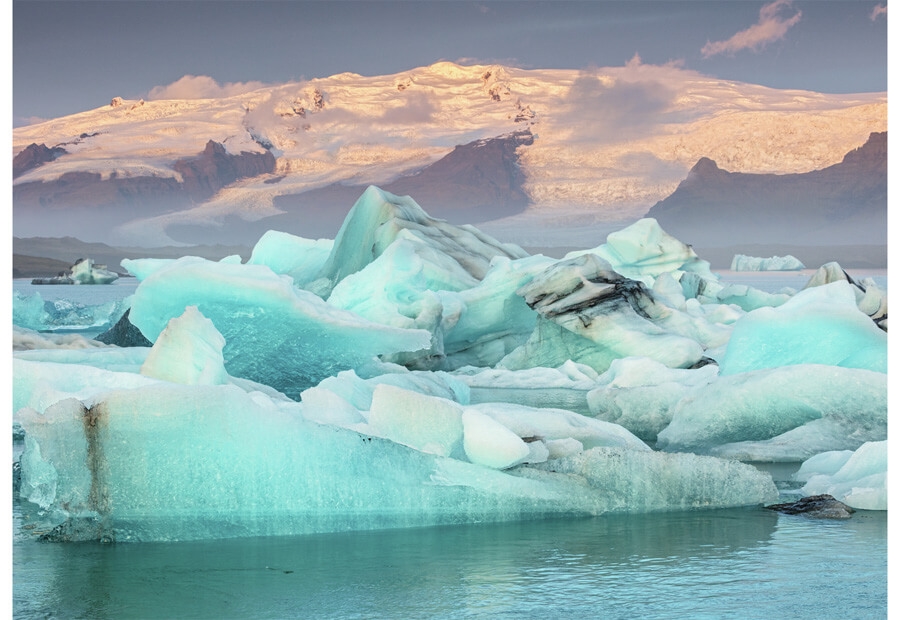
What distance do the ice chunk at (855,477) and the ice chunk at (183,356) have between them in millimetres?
3956

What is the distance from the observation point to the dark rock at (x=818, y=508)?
5.50 meters

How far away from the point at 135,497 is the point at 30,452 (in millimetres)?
1363

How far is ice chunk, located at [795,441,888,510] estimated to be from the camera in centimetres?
564

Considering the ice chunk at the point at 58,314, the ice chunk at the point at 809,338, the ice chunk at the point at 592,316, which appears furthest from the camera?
the ice chunk at the point at 58,314

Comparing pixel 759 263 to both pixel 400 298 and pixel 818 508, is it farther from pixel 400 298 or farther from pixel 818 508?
pixel 818 508

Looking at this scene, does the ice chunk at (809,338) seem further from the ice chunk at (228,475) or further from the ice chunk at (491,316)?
the ice chunk at (491,316)

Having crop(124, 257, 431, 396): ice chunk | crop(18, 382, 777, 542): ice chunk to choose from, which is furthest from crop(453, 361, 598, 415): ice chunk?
crop(18, 382, 777, 542): ice chunk

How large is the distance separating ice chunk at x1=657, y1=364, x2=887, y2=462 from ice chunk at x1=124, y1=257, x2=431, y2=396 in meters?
2.81

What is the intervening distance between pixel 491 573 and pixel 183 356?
11.0 ft

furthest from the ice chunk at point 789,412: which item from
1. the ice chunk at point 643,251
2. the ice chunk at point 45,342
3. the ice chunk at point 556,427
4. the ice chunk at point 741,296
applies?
the ice chunk at point 741,296

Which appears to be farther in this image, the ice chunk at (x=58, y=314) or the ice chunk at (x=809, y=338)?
the ice chunk at (x=58, y=314)

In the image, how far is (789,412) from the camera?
7.95m

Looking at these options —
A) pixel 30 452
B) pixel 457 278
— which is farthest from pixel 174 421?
pixel 457 278

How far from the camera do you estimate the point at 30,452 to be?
594 cm
